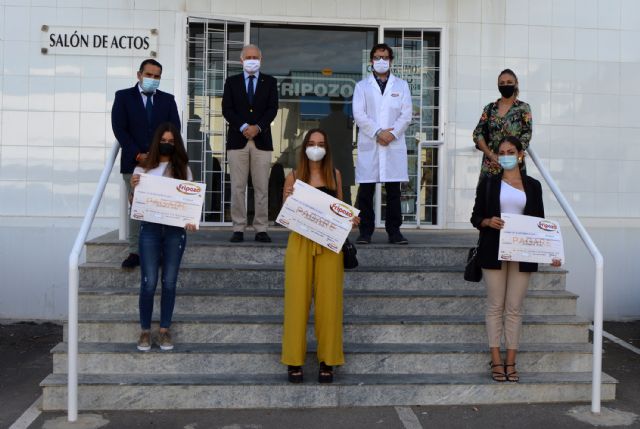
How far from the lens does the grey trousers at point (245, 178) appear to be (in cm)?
707

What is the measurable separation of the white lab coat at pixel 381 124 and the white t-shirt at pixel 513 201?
159cm

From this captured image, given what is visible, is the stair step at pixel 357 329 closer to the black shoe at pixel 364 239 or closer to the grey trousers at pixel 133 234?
the grey trousers at pixel 133 234

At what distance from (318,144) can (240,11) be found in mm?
4123

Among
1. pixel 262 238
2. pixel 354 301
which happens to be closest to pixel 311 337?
pixel 354 301

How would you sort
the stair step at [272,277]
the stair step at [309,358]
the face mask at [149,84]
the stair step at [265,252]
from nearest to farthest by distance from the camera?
1. the stair step at [309,358]
2. the face mask at [149,84]
3. the stair step at [272,277]
4. the stair step at [265,252]

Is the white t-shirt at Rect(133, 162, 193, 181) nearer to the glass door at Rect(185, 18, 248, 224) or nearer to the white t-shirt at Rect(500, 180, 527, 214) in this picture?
the white t-shirt at Rect(500, 180, 527, 214)

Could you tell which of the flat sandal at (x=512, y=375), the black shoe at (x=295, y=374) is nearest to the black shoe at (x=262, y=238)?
the black shoe at (x=295, y=374)

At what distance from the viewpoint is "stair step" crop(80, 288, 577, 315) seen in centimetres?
615

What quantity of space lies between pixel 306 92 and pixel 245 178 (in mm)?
2638

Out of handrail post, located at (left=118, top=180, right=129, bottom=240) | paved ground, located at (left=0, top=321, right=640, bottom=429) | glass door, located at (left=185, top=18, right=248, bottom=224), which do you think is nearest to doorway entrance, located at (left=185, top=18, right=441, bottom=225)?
glass door, located at (left=185, top=18, right=248, bottom=224)

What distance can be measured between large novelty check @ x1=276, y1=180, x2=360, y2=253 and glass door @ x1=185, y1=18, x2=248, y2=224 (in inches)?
150

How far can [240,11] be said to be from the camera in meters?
8.89

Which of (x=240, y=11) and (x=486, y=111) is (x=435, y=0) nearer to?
(x=240, y=11)

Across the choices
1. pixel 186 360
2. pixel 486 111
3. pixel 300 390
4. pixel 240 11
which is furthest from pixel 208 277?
pixel 240 11
